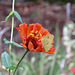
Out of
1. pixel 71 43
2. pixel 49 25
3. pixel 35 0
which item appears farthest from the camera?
pixel 35 0

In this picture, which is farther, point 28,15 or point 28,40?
point 28,15

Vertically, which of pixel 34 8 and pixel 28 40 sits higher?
pixel 34 8

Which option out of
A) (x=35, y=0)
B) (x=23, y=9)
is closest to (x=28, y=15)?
(x=23, y=9)

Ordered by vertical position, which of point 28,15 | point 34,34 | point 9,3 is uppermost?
point 9,3

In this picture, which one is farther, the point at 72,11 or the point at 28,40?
the point at 72,11

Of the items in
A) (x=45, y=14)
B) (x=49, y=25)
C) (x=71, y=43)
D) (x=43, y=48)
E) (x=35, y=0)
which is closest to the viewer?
(x=43, y=48)

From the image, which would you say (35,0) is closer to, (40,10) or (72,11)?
(40,10)

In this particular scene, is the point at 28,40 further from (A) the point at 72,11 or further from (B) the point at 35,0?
(B) the point at 35,0

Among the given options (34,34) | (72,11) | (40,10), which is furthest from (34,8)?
(34,34)

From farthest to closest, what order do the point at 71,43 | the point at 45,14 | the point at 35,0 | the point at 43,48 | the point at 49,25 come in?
1. the point at 35,0
2. the point at 45,14
3. the point at 49,25
4. the point at 71,43
5. the point at 43,48

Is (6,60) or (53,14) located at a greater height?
(53,14)
